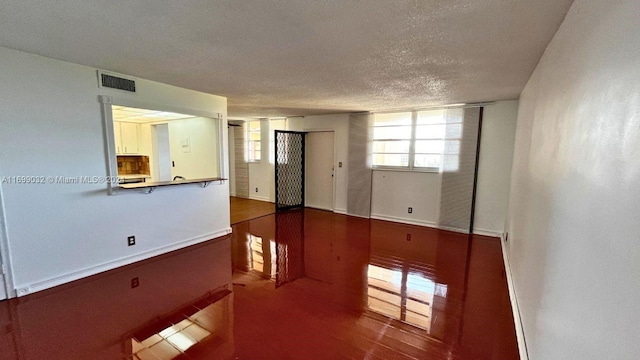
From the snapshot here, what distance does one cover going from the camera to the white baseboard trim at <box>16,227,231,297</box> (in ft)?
8.57

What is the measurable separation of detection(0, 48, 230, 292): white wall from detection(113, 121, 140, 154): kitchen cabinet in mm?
3458

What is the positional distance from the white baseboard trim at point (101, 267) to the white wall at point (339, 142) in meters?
2.98

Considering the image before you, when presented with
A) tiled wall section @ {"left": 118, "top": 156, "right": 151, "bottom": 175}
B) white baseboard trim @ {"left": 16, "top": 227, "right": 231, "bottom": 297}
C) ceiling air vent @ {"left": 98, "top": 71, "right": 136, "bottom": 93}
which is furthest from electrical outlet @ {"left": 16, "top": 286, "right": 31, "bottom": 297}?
tiled wall section @ {"left": 118, "top": 156, "right": 151, "bottom": 175}

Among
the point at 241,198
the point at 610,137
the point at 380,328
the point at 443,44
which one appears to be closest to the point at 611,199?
the point at 610,137

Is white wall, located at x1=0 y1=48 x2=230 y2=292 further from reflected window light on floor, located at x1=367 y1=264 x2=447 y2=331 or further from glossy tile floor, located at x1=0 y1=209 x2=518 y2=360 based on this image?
reflected window light on floor, located at x1=367 y1=264 x2=447 y2=331

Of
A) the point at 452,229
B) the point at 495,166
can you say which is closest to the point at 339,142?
the point at 452,229

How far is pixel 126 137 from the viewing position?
6109 millimetres

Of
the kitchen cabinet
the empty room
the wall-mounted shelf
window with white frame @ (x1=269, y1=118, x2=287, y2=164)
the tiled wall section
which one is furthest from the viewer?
window with white frame @ (x1=269, y1=118, x2=287, y2=164)

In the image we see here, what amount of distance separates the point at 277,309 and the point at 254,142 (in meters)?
5.70

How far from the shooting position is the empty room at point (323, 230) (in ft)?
3.64

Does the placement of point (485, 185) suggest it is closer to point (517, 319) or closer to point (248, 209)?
point (517, 319)

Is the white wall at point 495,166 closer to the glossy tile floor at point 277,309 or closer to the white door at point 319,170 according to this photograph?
the glossy tile floor at point 277,309

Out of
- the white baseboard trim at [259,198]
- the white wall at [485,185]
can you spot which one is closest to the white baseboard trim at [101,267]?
the white baseboard trim at [259,198]

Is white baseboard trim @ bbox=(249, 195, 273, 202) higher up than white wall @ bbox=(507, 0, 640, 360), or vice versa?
white wall @ bbox=(507, 0, 640, 360)
